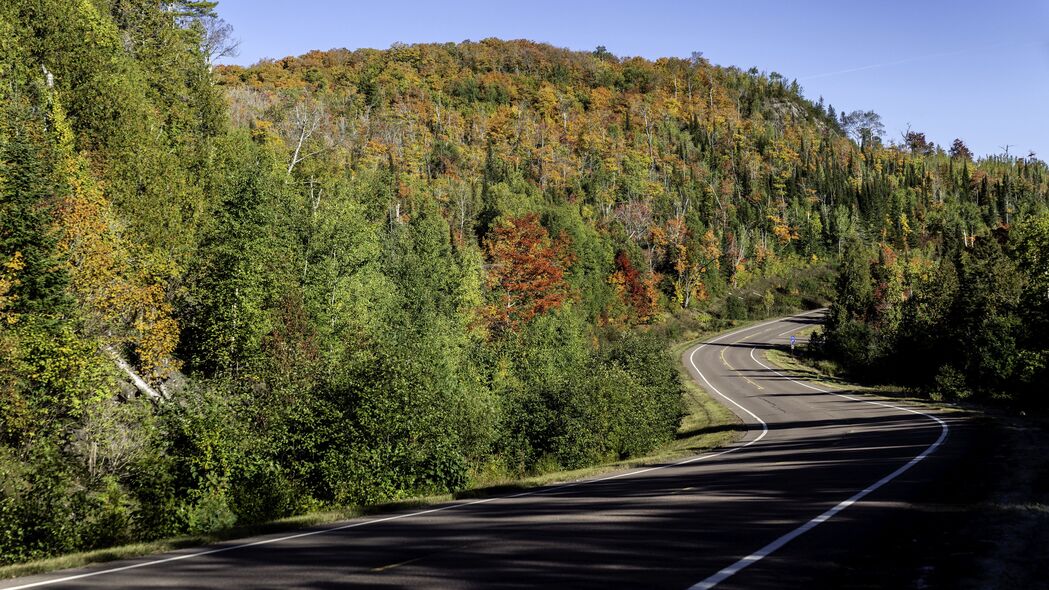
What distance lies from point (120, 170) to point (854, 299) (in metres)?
77.3

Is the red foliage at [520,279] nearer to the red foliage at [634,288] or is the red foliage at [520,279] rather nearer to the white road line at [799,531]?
the red foliage at [634,288]

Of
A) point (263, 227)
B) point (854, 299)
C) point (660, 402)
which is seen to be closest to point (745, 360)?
point (854, 299)

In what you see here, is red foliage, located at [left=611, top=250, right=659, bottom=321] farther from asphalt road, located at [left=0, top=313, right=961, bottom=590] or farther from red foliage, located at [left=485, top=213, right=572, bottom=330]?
asphalt road, located at [left=0, top=313, right=961, bottom=590]

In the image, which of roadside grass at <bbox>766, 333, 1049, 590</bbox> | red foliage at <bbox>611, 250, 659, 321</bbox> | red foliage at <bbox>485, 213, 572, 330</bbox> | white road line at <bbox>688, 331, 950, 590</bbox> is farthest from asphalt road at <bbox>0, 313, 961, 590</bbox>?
red foliage at <bbox>611, 250, 659, 321</bbox>

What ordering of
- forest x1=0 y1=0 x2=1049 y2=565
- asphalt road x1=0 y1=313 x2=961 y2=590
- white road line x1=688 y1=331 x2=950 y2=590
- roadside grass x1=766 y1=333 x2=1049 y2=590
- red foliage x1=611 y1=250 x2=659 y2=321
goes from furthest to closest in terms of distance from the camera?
red foliage x1=611 y1=250 x2=659 y2=321 → forest x1=0 y1=0 x2=1049 y2=565 → asphalt road x1=0 y1=313 x2=961 y2=590 → roadside grass x1=766 y1=333 x2=1049 y2=590 → white road line x1=688 y1=331 x2=950 y2=590

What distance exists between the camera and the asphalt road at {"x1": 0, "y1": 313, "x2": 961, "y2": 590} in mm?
8484

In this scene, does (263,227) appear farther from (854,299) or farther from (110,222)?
(854,299)

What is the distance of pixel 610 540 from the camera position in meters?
10.4

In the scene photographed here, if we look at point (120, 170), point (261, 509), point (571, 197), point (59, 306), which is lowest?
point (261, 509)

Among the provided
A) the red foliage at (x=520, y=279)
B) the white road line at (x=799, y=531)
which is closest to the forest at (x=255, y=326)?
the red foliage at (x=520, y=279)

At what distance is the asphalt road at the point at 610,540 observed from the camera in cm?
848

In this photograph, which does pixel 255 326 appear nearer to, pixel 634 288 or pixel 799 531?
pixel 799 531

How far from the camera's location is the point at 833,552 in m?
9.35

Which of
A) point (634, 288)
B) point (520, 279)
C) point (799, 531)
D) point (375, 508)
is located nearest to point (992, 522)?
point (799, 531)
